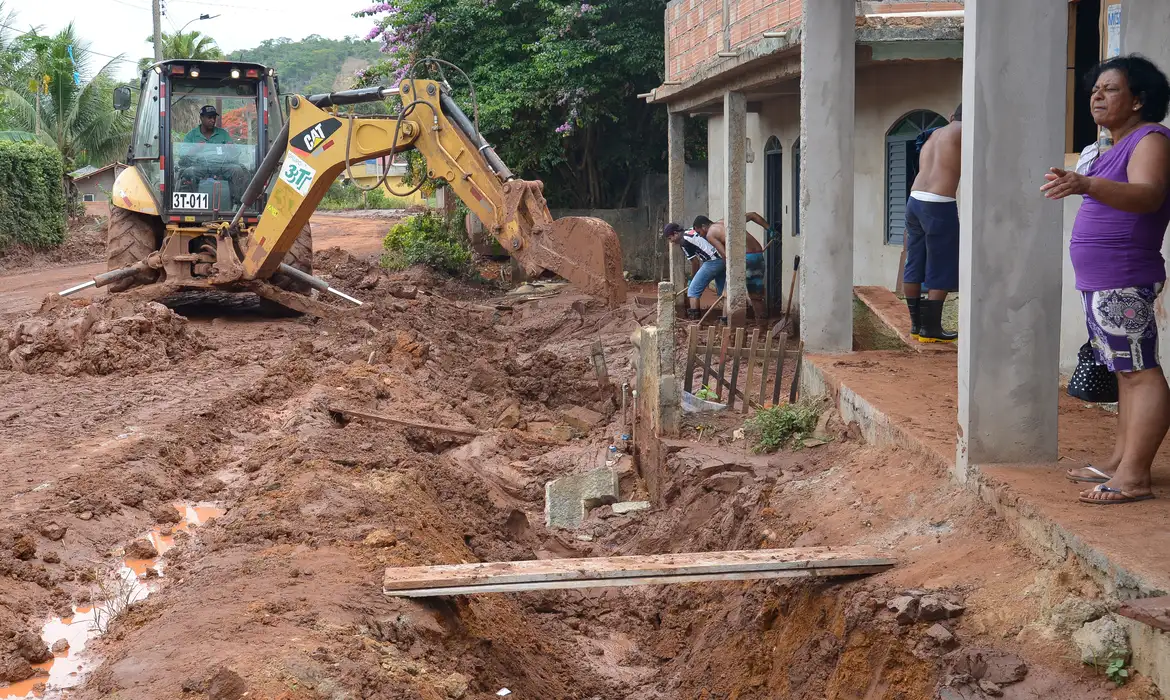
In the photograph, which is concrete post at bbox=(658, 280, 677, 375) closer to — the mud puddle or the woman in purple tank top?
the mud puddle

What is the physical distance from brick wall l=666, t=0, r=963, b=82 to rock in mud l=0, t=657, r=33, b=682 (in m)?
8.30

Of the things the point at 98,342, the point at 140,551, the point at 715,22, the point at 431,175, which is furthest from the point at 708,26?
the point at 140,551

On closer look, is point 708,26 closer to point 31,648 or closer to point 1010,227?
point 1010,227

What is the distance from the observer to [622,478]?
29.3 ft

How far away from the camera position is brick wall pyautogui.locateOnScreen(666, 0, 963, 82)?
10758 mm

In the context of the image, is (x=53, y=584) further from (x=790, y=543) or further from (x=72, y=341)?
(x=72, y=341)

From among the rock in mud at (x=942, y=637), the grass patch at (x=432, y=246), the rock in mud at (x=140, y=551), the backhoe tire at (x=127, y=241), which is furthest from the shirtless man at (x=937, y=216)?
the grass patch at (x=432, y=246)

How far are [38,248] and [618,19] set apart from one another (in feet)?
45.3

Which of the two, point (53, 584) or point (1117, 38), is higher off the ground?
point (1117, 38)

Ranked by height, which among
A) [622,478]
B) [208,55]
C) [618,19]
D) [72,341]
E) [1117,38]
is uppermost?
Answer: [208,55]

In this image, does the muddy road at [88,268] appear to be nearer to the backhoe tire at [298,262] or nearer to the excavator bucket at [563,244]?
the backhoe tire at [298,262]

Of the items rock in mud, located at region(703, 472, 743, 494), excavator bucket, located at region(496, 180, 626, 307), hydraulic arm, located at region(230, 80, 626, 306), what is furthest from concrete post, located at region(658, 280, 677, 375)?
hydraulic arm, located at region(230, 80, 626, 306)

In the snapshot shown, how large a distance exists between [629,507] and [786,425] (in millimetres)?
1390

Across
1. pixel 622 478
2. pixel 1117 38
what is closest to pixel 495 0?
pixel 622 478
